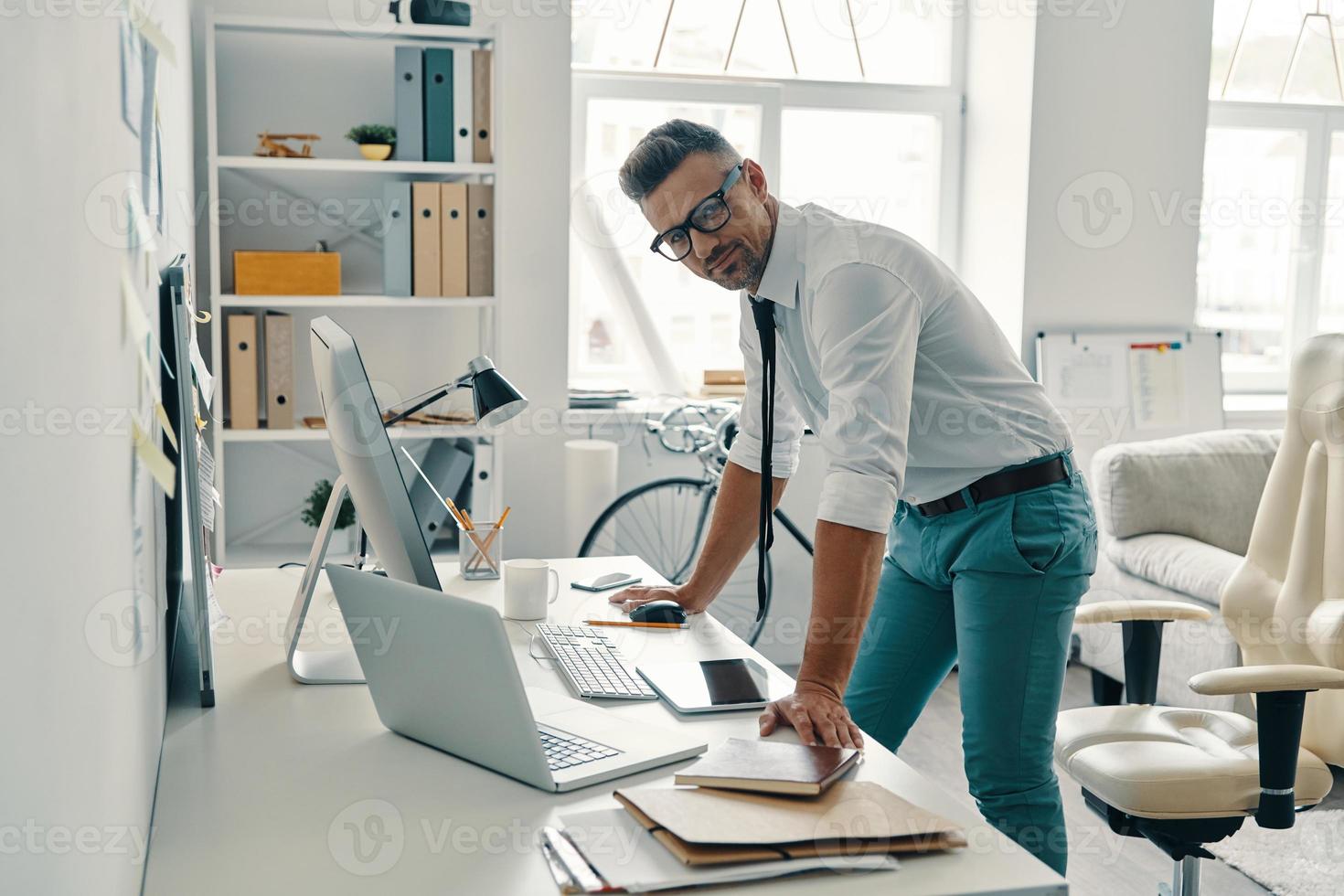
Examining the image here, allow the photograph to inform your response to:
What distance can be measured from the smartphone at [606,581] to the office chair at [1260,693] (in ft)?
2.41

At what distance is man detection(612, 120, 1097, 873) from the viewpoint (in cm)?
151

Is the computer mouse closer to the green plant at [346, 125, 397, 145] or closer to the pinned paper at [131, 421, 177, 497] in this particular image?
the pinned paper at [131, 421, 177, 497]

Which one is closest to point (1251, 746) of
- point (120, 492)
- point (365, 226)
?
point (120, 492)

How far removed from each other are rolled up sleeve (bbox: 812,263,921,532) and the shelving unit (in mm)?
1760

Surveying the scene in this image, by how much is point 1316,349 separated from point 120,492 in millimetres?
2034

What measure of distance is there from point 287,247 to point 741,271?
2.07 metres

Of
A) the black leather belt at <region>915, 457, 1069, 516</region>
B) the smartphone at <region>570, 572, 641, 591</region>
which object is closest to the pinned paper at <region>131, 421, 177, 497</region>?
the smartphone at <region>570, 572, 641, 591</region>

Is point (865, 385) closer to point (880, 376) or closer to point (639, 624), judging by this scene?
point (880, 376)

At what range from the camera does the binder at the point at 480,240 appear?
10.3 ft

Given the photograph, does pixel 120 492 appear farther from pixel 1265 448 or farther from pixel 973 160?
pixel 973 160

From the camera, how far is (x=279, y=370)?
3.12 meters

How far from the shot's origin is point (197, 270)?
126 inches

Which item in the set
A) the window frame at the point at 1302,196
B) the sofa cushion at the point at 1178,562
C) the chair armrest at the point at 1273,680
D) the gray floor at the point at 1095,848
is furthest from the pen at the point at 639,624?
the window frame at the point at 1302,196

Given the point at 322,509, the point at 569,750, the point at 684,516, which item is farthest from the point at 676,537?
the point at 569,750
